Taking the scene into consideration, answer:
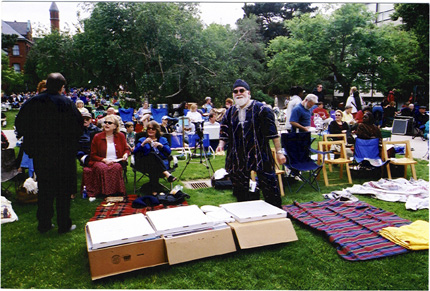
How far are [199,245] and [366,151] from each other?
15.0 ft

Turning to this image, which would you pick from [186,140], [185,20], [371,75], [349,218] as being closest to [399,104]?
[371,75]

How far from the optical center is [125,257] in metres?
3.08

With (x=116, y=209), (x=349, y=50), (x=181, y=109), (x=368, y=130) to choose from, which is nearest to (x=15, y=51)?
(x=181, y=109)

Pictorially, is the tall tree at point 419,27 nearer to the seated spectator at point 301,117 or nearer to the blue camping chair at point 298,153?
the seated spectator at point 301,117

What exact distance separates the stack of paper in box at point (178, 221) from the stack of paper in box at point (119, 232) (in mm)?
85

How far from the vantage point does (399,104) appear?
2730 centimetres

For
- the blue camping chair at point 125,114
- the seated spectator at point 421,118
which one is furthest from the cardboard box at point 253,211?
the seated spectator at point 421,118

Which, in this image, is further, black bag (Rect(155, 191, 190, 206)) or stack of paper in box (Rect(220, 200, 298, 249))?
black bag (Rect(155, 191, 190, 206))

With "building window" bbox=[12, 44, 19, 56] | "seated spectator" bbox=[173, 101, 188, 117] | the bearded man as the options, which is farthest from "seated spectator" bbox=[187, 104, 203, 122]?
"building window" bbox=[12, 44, 19, 56]

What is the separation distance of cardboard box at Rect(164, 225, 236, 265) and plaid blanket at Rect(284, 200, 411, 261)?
46.2 inches

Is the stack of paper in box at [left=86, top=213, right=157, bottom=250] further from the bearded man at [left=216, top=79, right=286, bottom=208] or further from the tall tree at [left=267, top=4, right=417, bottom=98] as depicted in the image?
the tall tree at [left=267, top=4, right=417, bottom=98]

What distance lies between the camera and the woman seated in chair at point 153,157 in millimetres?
5590

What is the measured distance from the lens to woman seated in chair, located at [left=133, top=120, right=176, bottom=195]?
5.59m

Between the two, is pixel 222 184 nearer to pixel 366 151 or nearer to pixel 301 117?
pixel 301 117
